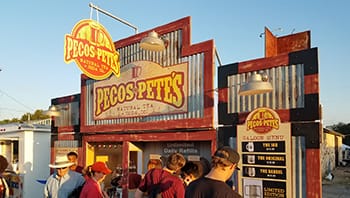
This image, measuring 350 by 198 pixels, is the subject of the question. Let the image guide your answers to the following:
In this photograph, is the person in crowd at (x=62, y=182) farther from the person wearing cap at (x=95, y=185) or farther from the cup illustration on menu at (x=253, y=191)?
the cup illustration on menu at (x=253, y=191)

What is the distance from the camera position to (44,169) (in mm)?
13312

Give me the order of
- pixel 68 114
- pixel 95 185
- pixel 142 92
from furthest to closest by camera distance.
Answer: pixel 68 114
pixel 142 92
pixel 95 185

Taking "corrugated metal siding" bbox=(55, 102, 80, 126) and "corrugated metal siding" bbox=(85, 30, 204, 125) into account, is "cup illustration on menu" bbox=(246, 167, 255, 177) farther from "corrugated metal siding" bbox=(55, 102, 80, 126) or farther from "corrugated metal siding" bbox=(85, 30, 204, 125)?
"corrugated metal siding" bbox=(55, 102, 80, 126)

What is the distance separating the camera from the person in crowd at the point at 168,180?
425cm

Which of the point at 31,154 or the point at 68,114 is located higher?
the point at 68,114

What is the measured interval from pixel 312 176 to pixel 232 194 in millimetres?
3512

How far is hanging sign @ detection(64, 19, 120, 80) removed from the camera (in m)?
7.64

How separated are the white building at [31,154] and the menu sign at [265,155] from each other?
902cm

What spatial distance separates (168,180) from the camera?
4.34 metres

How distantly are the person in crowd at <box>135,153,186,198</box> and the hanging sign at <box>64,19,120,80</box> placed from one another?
3966 mm

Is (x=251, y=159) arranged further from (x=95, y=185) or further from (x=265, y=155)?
(x=95, y=185)

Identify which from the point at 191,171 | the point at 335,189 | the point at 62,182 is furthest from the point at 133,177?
the point at 335,189

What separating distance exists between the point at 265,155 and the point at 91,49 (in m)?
4.46

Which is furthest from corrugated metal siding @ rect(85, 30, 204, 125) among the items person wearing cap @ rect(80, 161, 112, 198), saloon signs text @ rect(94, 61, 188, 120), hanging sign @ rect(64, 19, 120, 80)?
person wearing cap @ rect(80, 161, 112, 198)
